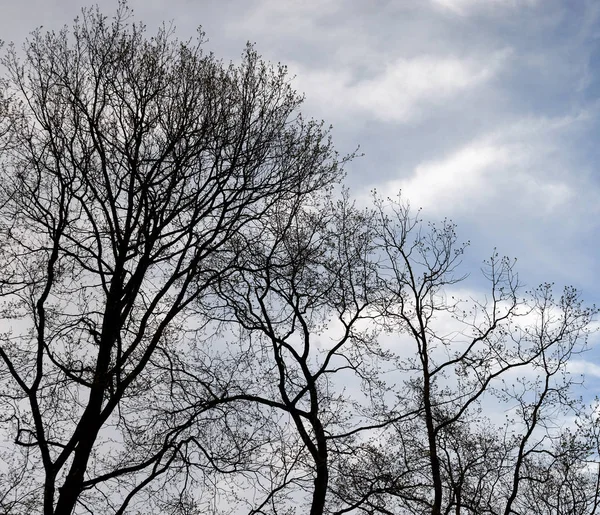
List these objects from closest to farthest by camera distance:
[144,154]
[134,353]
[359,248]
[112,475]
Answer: [112,475], [134,353], [144,154], [359,248]

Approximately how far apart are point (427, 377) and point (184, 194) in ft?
26.7

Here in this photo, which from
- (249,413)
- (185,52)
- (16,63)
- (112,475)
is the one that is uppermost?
(185,52)

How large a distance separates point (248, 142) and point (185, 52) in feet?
7.94

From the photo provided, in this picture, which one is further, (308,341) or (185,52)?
(308,341)

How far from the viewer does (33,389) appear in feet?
38.0

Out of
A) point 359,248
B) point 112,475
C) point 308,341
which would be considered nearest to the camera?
point 112,475

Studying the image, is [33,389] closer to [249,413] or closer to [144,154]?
[249,413]

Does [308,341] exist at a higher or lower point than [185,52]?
lower

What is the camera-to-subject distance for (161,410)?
13344 mm

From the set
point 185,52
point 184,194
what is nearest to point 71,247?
point 184,194

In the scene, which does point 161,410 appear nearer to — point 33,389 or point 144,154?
point 33,389

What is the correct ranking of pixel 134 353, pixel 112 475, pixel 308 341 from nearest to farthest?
pixel 112 475, pixel 134 353, pixel 308 341

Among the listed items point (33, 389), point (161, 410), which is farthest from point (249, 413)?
point (33, 389)

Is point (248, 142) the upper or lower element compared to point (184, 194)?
upper
